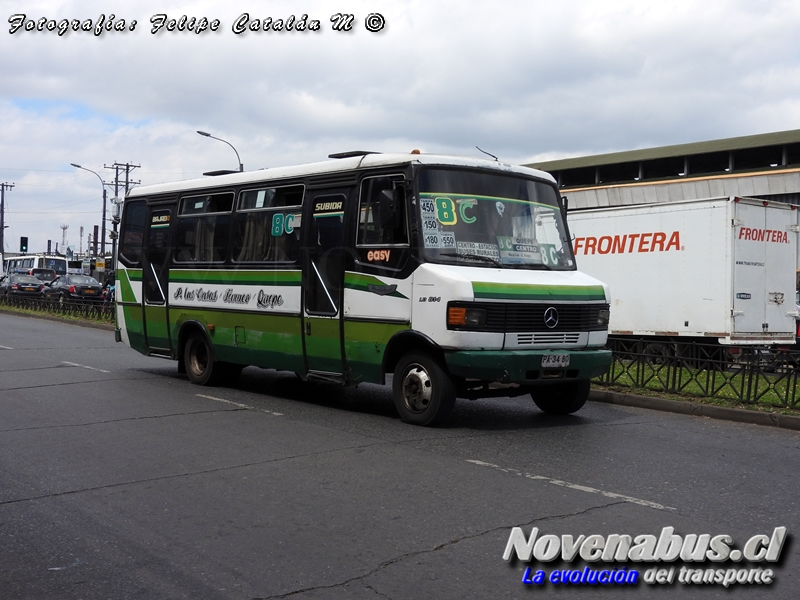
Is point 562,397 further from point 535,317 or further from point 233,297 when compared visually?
point 233,297

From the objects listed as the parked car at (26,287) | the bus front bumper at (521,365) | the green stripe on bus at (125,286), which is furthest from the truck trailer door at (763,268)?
the parked car at (26,287)

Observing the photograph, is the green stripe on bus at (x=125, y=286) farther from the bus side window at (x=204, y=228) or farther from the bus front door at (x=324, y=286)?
the bus front door at (x=324, y=286)

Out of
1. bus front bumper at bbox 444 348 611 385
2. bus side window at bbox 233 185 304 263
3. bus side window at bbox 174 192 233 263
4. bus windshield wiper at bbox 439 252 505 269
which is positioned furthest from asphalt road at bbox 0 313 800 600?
bus side window at bbox 174 192 233 263

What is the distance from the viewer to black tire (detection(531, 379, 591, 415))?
10.7m

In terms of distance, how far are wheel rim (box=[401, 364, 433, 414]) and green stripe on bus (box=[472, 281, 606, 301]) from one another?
3.67ft

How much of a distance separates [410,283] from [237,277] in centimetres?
347

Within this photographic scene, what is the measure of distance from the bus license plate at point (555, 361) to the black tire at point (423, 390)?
99 cm

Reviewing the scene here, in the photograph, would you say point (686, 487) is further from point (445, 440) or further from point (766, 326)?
point (766, 326)

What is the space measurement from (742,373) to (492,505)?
21.5 ft

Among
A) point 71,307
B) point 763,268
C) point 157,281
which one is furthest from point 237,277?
point 71,307

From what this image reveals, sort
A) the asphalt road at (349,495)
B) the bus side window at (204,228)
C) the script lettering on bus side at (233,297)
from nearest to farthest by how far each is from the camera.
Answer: the asphalt road at (349,495), the script lettering on bus side at (233,297), the bus side window at (204,228)

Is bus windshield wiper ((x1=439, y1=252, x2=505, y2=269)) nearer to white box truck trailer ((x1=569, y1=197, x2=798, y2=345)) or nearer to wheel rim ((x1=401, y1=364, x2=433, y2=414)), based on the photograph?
wheel rim ((x1=401, y1=364, x2=433, y2=414))

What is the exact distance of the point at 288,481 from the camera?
712cm

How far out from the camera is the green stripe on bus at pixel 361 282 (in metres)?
10.1
